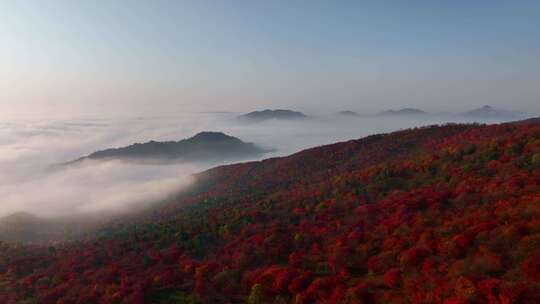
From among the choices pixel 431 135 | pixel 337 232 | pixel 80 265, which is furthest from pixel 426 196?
pixel 431 135

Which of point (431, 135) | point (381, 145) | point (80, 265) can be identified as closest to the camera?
point (80, 265)

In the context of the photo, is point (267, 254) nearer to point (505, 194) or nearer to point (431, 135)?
point (505, 194)

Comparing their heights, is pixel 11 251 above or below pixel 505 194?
below

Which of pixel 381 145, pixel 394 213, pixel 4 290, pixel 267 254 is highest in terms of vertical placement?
pixel 381 145

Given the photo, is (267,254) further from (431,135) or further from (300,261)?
(431,135)

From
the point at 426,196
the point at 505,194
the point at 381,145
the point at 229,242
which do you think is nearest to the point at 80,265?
the point at 229,242

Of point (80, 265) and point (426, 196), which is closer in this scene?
point (426, 196)

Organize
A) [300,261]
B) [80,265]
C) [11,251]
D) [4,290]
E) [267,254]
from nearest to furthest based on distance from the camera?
1. [300,261]
2. [267,254]
3. [4,290]
4. [80,265]
5. [11,251]
